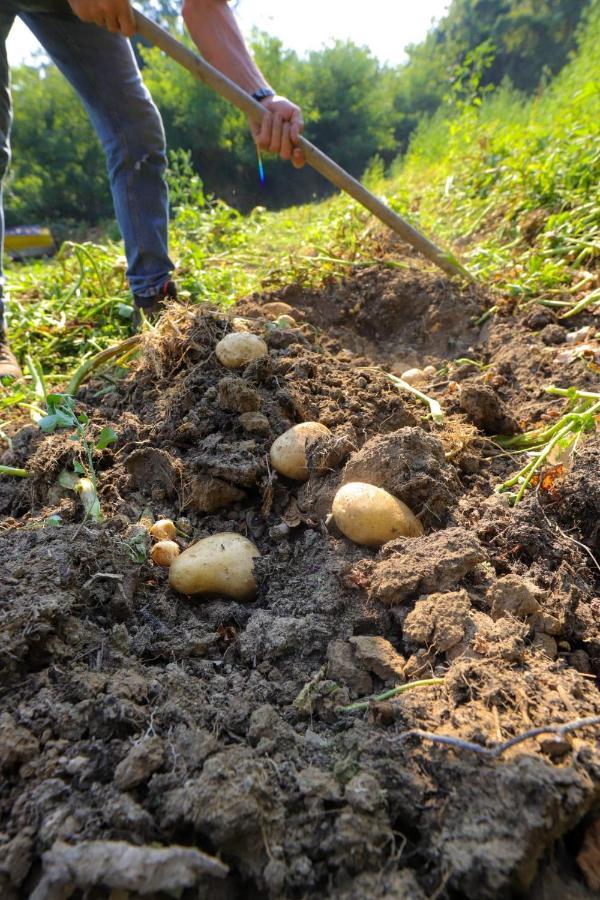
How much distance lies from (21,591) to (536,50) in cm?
2126

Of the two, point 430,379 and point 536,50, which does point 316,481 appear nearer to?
point 430,379

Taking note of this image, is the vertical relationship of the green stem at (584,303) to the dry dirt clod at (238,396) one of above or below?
above

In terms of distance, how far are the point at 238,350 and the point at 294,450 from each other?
0.52 metres

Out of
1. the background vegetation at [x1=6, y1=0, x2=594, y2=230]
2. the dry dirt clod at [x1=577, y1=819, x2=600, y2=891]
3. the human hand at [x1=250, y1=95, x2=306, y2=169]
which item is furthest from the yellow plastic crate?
the dry dirt clod at [x1=577, y1=819, x2=600, y2=891]

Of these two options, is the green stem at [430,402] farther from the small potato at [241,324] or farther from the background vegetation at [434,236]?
the background vegetation at [434,236]

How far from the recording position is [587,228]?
10.1 ft

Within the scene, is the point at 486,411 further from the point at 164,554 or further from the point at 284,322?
the point at 164,554

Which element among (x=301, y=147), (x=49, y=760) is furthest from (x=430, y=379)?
(x=49, y=760)

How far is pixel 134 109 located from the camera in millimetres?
2709

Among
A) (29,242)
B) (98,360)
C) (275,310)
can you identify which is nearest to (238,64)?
(275,310)

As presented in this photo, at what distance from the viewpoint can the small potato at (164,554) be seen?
1524 mm

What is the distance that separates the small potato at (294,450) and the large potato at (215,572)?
1.02 ft

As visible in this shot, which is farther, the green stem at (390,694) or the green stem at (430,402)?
the green stem at (430,402)

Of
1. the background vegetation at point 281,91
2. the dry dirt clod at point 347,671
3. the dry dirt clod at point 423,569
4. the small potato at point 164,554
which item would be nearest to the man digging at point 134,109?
the small potato at point 164,554
